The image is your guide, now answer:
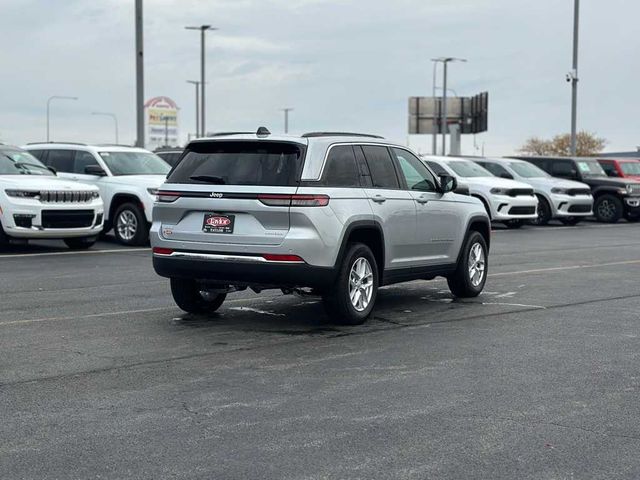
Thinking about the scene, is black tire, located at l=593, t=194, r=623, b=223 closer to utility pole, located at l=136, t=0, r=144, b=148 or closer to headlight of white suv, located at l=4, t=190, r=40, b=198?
utility pole, located at l=136, t=0, r=144, b=148

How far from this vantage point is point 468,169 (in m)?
26.8

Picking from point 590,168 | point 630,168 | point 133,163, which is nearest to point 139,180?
point 133,163

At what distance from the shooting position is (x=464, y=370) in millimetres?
7512

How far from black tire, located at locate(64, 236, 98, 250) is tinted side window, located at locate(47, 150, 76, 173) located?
245 centimetres

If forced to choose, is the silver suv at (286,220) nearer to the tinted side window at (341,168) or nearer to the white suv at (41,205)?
the tinted side window at (341,168)

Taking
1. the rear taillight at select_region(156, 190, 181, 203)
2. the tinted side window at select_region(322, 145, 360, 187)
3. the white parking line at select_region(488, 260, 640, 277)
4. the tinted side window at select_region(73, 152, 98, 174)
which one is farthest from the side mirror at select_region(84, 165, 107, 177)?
the tinted side window at select_region(322, 145, 360, 187)

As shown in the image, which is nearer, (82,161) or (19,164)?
(19,164)

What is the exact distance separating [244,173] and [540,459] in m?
4.64

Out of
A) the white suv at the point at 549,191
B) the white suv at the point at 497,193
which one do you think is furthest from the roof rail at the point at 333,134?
the white suv at the point at 549,191

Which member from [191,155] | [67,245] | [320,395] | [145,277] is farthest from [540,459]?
[67,245]

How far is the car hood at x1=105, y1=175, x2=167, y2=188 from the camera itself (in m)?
18.8

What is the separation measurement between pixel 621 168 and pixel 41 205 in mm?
21173

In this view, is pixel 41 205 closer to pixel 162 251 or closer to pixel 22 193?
pixel 22 193

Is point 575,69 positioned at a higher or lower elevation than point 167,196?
higher
